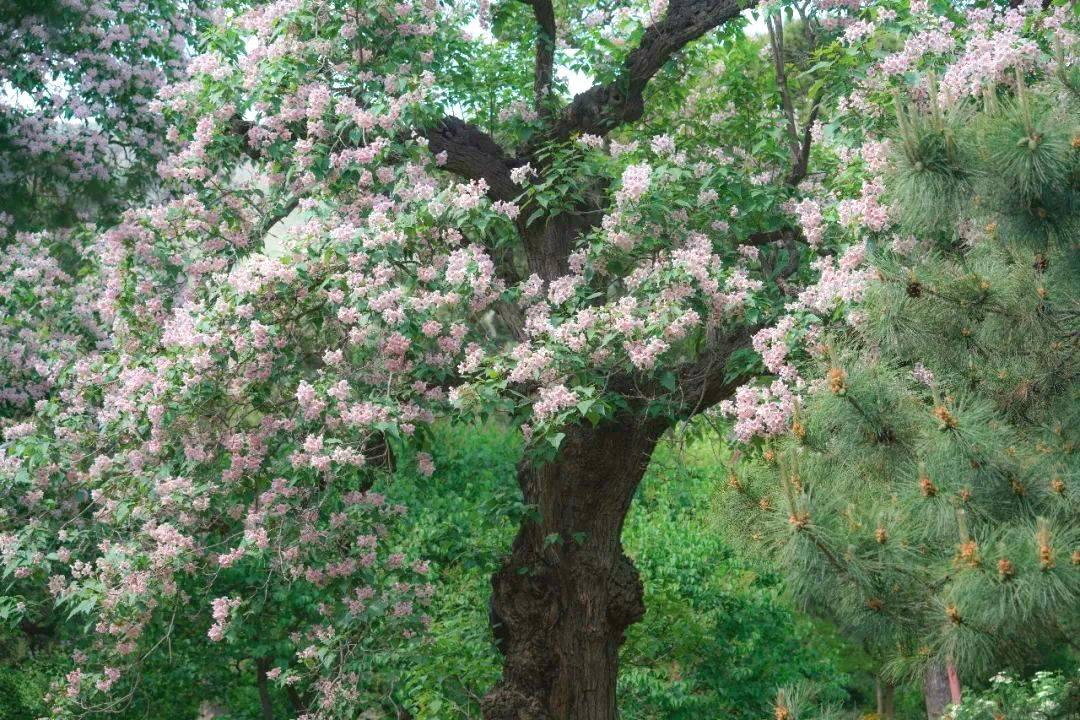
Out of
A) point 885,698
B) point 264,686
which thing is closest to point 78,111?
point 264,686

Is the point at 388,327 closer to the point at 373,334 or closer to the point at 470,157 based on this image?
the point at 373,334

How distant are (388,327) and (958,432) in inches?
92.9

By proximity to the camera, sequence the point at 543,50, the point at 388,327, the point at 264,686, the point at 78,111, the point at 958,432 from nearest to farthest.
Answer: the point at 958,432 < the point at 388,327 < the point at 543,50 < the point at 78,111 < the point at 264,686

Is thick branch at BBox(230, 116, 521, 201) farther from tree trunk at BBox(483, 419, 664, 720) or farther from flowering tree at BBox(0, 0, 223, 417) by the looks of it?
flowering tree at BBox(0, 0, 223, 417)

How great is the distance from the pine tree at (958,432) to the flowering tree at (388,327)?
58 centimetres

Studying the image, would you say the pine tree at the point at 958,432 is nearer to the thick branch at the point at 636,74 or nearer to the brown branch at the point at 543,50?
the thick branch at the point at 636,74

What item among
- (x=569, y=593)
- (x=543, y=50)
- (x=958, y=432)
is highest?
(x=543, y=50)

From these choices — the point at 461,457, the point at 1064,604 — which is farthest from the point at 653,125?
the point at 461,457

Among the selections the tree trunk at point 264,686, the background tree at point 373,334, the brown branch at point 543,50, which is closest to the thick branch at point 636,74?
the background tree at point 373,334

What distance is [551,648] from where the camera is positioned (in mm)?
6844

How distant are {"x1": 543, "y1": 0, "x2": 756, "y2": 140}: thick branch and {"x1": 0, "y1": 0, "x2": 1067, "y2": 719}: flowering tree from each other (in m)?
0.02

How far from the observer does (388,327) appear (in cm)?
525

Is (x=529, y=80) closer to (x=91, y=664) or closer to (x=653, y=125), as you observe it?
(x=653, y=125)

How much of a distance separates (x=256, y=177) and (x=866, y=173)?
2.97 metres
